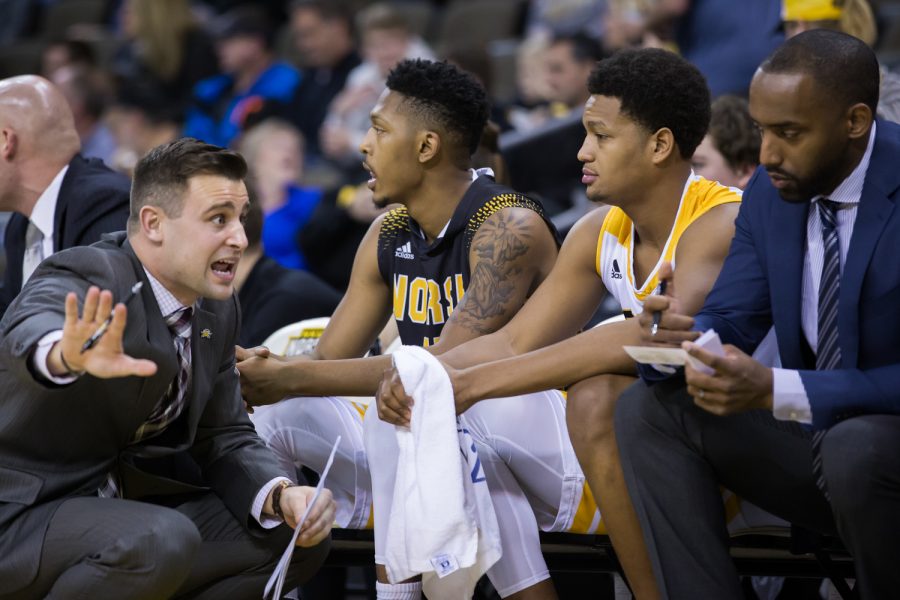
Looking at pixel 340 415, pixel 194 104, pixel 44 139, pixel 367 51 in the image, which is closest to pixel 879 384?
pixel 340 415

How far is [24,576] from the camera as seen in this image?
2893 mm

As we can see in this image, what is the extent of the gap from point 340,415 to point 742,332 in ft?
3.62

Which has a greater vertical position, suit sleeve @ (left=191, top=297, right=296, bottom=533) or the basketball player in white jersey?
the basketball player in white jersey

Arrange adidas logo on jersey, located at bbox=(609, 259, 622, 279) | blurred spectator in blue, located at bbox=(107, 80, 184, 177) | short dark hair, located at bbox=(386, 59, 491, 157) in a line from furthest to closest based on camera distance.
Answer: blurred spectator in blue, located at bbox=(107, 80, 184, 177) < short dark hair, located at bbox=(386, 59, 491, 157) < adidas logo on jersey, located at bbox=(609, 259, 622, 279)

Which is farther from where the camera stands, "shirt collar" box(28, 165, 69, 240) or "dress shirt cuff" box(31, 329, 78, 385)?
"shirt collar" box(28, 165, 69, 240)

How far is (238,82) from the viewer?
8.11 m

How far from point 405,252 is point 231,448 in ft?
2.56

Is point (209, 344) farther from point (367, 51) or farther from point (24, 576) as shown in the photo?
point (367, 51)

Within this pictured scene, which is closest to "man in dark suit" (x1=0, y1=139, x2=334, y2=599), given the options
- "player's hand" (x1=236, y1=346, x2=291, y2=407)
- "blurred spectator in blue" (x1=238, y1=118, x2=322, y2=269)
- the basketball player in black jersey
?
"player's hand" (x1=236, y1=346, x2=291, y2=407)

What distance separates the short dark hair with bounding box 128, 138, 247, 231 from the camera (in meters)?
3.10

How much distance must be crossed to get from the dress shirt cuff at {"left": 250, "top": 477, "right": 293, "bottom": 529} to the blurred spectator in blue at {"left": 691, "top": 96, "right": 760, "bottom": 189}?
163cm

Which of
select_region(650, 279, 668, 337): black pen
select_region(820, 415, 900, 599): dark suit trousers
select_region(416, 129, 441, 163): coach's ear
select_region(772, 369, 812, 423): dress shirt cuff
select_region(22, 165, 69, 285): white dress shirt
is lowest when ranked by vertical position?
select_region(820, 415, 900, 599): dark suit trousers

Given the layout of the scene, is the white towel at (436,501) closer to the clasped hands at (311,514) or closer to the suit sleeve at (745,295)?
the clasped hands at (311,514)

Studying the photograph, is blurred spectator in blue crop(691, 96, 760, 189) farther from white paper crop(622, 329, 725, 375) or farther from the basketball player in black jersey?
white paper crop(622, 329, 725, 375)
